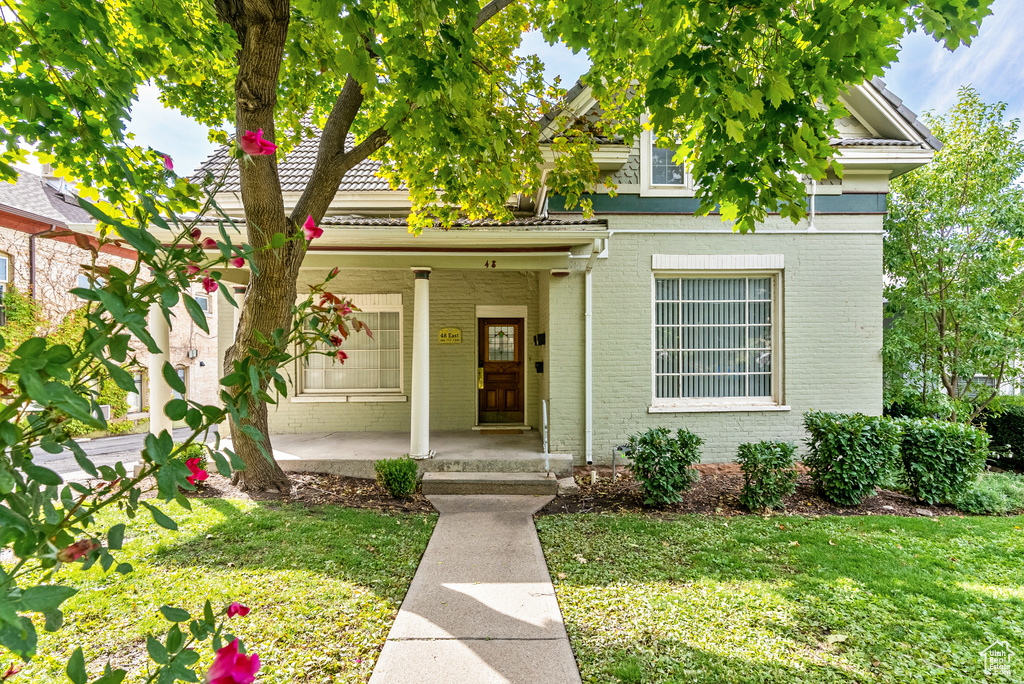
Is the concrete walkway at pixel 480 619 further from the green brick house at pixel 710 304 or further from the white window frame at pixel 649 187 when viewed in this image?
the white window frame at pixel 649 187

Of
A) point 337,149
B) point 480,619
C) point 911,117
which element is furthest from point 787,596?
point 911,117

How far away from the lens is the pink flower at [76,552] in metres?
1.11

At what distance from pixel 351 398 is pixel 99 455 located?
527 cm

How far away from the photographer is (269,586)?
3.56 metres

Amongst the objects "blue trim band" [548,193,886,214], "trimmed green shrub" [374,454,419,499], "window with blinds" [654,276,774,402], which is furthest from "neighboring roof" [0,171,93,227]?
"window with blinds" [654,276,774,402]

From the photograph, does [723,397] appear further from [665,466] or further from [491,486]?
[491,486]

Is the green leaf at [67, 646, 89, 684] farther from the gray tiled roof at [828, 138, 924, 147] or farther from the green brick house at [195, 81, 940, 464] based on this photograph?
the gray tiled roof at [828, 138, 924, 147]

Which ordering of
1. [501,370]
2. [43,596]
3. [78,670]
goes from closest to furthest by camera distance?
[43,596]
[78,670]
[501,370]

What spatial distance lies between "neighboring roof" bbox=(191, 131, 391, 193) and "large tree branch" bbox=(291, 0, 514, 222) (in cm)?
309

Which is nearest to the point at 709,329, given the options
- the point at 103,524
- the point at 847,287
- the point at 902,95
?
the point at 847,287

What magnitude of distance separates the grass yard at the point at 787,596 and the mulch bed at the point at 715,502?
31cm

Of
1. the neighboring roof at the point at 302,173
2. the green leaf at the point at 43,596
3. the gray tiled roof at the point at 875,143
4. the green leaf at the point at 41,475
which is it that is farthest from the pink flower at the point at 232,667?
the gray tiled roof at the point at 875,143

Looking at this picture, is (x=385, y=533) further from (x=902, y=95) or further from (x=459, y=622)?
(x=902, y=95)

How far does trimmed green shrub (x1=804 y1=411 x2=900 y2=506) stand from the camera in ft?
18.0
